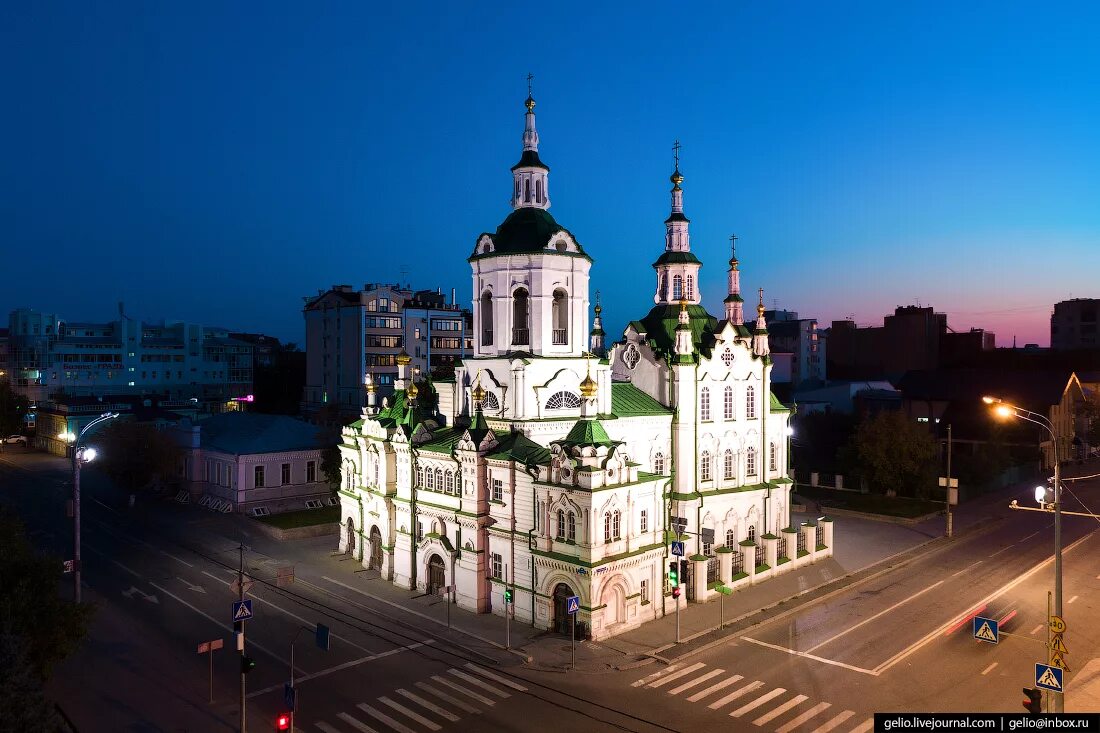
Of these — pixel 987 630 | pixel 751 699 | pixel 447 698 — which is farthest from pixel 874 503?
pixel 447 698

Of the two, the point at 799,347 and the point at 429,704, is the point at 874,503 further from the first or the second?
the point at 799,347

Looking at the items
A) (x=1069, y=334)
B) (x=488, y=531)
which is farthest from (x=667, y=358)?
(x=1069, y=334)

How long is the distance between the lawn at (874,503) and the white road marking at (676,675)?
101 feet

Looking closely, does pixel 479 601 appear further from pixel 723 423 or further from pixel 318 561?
pixel 723 423

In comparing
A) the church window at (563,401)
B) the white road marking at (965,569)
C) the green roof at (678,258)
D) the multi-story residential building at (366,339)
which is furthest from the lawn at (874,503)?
the multi-story residential building at (366,339)

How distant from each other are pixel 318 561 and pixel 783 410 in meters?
28.4

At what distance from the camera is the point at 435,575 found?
120 ft

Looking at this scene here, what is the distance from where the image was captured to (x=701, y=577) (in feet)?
117

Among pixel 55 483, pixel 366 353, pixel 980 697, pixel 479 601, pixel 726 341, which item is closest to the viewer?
pixel 980 697

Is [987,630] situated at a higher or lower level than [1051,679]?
higher

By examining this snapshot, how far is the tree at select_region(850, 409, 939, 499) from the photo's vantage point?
56.9 meters

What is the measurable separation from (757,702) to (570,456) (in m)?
11.7

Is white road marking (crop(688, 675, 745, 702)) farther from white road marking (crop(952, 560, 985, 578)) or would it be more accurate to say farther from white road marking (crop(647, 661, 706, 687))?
white road marking (crop(952, 560, 985, 578))

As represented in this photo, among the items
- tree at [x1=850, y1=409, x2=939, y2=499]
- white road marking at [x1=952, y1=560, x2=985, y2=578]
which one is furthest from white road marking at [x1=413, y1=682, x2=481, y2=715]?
tree at [x1=850, y1=409, x2=939, y2=499]
